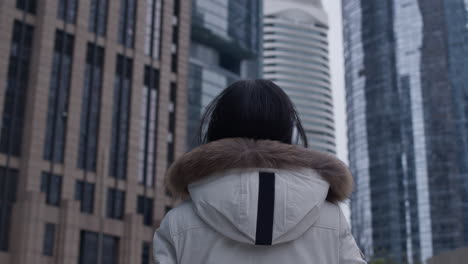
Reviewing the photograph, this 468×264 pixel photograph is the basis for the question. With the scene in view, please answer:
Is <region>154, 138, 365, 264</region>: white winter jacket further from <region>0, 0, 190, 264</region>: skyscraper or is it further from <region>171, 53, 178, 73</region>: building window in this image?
<region>171, 53, 178, 73</region>: building window

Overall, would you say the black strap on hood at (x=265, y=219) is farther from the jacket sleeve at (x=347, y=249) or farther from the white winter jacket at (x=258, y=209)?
the jacket sleeve at (x=347, y=249)

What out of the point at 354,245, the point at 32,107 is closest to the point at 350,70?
the point at 32,107

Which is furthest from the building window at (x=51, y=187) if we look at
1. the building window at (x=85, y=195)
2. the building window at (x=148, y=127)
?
the building window at (x=148, y=127)

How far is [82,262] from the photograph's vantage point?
147ft

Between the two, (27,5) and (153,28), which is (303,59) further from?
(27,5)

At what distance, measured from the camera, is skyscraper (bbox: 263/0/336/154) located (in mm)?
161875

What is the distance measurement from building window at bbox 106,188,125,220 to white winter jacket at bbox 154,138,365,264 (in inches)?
1829

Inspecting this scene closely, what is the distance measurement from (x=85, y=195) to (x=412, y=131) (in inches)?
2910

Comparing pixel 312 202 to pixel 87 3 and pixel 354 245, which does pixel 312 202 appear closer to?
pixel 354 245

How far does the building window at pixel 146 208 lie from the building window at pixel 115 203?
1664mm

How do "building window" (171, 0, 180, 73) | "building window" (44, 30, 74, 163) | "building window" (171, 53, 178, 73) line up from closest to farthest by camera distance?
"building window" (44, 30, 74, 163) → "building window" (171, 53, 178, 73) → "building window" (171, 0, 180, 73)

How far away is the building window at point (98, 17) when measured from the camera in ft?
167

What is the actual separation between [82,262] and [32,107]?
10.3 m

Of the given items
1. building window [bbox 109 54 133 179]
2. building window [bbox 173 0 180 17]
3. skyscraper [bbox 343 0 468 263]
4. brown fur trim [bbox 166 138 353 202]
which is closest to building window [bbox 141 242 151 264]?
building window [bbox 109 54 133 179]
